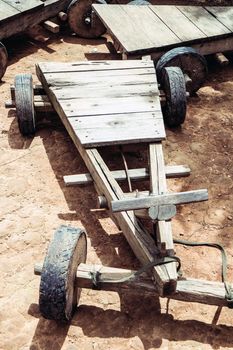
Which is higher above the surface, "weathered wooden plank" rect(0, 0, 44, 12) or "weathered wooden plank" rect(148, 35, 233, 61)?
"weathered wooden plank" rect(0, 0, 44, 12)

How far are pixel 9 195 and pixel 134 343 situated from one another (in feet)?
7.63

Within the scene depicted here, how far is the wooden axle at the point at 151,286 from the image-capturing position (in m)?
3.68

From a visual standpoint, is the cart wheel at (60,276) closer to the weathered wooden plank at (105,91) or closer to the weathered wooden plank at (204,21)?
the weathered wooden plank at (105,91)

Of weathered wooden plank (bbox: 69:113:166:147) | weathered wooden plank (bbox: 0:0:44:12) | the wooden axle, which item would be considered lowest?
the wooden axle

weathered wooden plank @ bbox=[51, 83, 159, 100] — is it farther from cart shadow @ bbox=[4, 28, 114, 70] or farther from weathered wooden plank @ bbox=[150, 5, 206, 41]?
cart shadow @ bbox=[4, 28, 114, 70]

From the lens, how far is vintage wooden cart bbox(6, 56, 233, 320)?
361cm

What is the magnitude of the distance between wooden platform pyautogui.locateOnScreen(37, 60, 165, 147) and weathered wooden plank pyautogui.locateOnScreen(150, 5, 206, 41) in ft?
4.43

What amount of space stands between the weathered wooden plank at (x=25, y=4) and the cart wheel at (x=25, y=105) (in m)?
2.47

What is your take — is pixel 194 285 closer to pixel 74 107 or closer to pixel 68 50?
pixel 74 107

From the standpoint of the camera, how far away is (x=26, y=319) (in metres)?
3.94

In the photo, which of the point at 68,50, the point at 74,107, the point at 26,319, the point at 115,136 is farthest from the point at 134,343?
the point at 68,50

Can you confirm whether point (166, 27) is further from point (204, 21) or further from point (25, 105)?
point (25, 105)

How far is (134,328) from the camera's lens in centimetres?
390

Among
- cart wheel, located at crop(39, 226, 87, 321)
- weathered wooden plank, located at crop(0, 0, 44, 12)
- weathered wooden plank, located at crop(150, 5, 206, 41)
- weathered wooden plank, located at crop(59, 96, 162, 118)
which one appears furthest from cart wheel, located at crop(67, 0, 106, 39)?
cart wheel, located at crop(39, 226, 87, 321)
